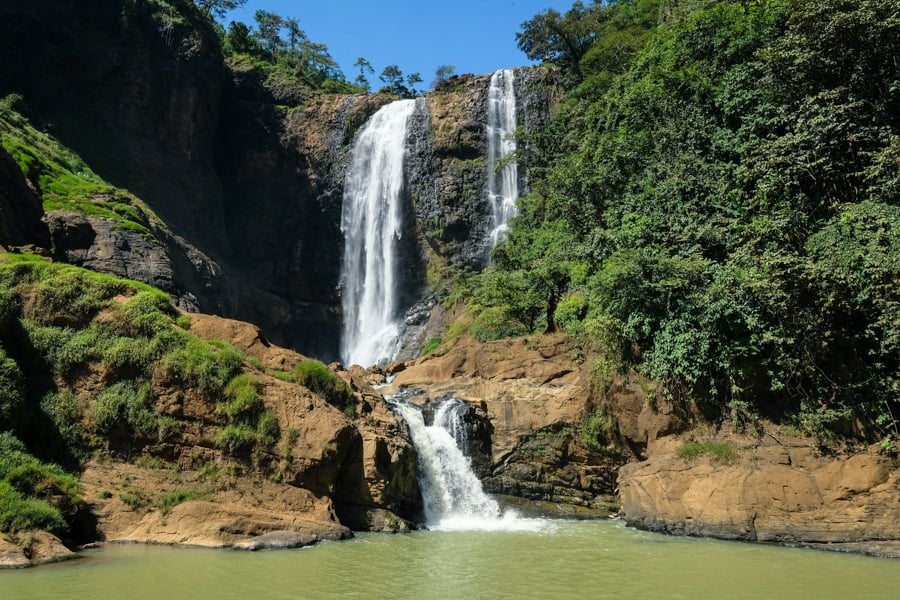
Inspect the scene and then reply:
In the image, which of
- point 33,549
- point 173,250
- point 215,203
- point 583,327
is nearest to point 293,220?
point 215,203

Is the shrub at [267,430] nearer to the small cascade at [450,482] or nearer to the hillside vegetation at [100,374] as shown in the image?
the hillside vegetation at [100,374]

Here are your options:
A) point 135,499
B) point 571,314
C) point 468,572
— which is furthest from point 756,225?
point 135,499

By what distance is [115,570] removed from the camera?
1093cm

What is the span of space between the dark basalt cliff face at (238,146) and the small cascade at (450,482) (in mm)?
21516

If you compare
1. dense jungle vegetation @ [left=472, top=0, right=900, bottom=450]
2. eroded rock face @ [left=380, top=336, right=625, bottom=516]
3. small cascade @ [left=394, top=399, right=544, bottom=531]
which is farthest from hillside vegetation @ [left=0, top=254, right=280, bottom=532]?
dense jungle vegetation @ [left=472, top=0, right=900, bottom=450]

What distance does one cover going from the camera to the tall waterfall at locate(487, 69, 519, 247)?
44.4 meters

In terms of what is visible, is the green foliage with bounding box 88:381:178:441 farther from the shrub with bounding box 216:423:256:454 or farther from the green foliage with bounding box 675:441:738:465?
the green foliage with bounding box 675:441:738:465

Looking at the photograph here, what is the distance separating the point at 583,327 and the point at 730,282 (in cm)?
584

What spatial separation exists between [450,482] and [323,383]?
5.12m

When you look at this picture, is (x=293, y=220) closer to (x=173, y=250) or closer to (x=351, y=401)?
(x=173, y=250)

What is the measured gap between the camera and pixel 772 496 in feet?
51.1

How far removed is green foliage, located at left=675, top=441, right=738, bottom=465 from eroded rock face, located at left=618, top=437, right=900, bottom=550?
0.14 meters

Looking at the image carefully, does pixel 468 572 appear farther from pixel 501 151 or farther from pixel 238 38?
pixel 238 38

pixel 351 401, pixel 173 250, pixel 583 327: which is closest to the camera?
pixel 351 401
